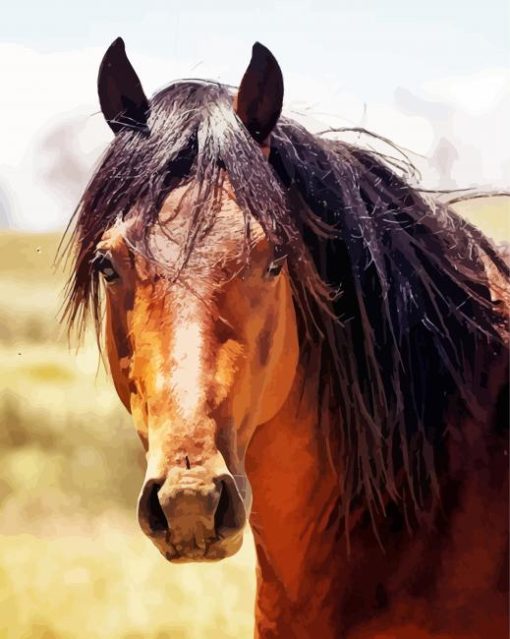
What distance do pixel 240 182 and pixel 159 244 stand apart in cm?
22

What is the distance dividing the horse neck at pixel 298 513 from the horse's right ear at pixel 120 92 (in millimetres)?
689

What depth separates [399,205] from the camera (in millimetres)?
1835

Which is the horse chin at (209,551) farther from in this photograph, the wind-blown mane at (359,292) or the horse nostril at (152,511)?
the wind-blown mane at (359,292)

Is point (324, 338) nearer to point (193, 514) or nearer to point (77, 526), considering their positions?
point (193, 514)

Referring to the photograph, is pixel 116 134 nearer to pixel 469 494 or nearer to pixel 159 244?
pixel 159 244

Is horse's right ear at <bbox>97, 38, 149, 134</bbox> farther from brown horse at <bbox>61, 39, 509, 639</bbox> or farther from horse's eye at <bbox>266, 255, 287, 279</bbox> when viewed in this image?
horse's eye at <bbox>266, 255, 287, 279</bbox>

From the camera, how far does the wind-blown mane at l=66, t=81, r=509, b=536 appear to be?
5.58ft

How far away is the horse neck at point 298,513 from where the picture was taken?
1.78 meters

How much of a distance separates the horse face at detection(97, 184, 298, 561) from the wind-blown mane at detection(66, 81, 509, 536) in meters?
0.10

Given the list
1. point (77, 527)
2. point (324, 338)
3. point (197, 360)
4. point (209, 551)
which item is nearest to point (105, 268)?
point (197, 360)

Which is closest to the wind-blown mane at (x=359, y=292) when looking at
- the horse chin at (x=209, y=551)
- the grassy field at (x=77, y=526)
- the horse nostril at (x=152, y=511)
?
the horse chin at (x=209, y=551)

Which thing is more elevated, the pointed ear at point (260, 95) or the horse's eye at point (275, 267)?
the pointed ear at point (260, 95)

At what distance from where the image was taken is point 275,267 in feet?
5.28

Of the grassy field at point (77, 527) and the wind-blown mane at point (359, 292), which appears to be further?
the grassy field at point (77, 527)
